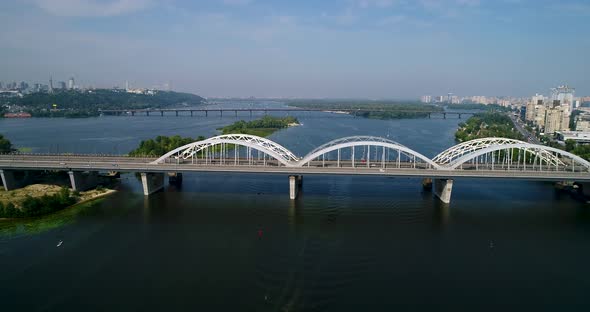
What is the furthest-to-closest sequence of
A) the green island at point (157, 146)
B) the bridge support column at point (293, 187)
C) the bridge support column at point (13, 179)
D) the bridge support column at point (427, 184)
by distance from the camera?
the green island at point (157, 146)
the bridge support column at point (427, 184)
the bridge support column at point (13, 179)
the bridge support column at point (293, 187)

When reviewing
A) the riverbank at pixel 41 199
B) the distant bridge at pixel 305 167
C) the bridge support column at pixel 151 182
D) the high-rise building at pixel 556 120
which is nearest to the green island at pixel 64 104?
the distant bridge at pixel 305 167

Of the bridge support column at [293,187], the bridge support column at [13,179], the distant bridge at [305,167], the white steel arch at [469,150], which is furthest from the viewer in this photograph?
the white steel arch at [469,150]

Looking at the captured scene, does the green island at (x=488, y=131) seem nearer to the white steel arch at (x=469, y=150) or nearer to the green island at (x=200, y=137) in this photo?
the white steel arch at (x=469, y=150)

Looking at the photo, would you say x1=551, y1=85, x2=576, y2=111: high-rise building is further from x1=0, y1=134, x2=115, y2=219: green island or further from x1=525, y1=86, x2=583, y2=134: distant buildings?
x1=0, y1=134, x2=115, y2=219: green island

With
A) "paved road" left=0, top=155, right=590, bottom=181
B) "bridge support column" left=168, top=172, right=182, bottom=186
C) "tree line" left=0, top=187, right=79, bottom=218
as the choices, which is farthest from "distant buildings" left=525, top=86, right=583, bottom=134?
"tree line" left=0, top=187, right=79, bottom=218

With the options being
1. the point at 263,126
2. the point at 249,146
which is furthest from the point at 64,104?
the point at 249,146

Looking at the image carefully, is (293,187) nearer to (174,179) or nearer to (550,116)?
(174,179)
